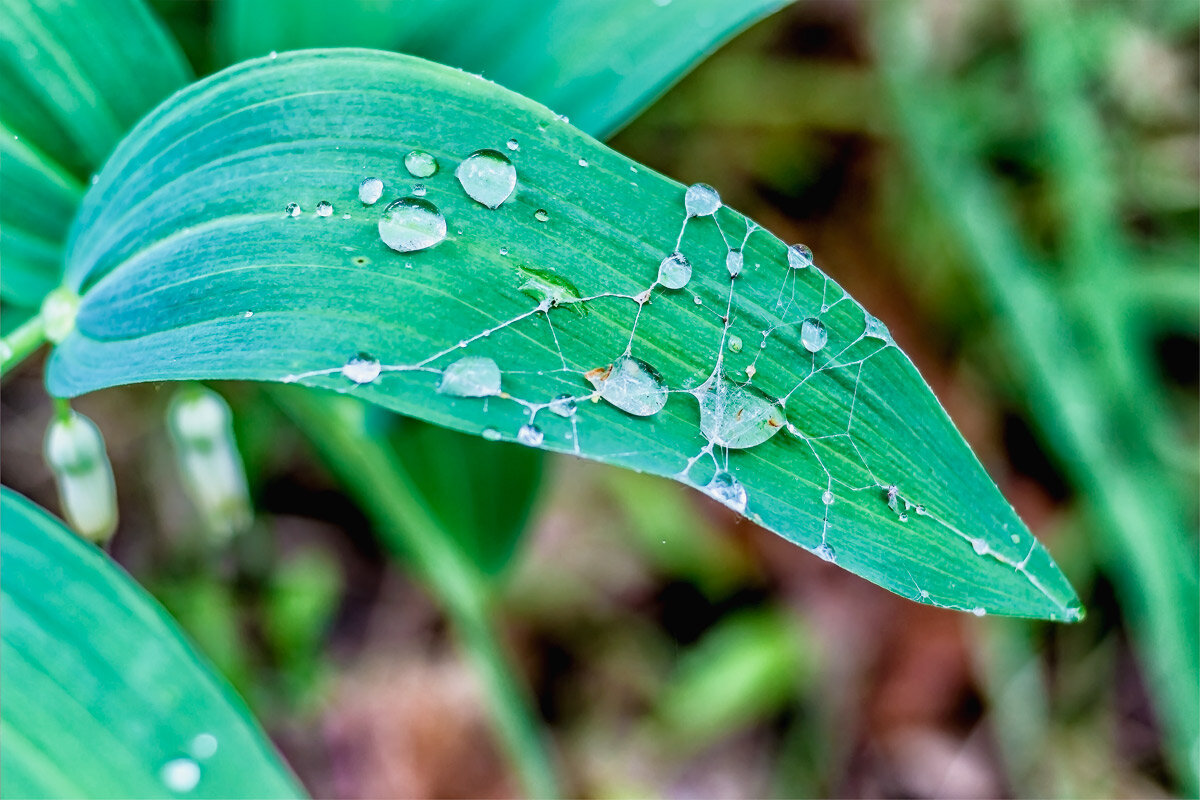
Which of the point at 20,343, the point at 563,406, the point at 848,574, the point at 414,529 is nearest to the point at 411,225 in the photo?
the point at 563,406

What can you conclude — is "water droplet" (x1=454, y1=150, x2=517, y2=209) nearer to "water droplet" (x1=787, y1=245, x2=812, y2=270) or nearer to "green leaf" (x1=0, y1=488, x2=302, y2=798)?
"water droplet" (x1=787, y1=245, x2=812, y2=270)

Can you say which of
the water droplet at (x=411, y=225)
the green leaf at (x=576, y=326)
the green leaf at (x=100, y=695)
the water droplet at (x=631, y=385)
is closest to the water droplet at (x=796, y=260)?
the green leaf at (x=576, y=326)

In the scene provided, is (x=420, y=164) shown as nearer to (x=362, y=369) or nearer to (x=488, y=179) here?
(x=488, y=179)

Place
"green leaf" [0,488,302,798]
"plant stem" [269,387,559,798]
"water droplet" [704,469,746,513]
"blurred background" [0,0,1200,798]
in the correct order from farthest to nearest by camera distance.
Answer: "blurred background" [0,0,1200,798] < "plant stem" [269,387,559,798] < "green leaf" [0,488,302,798] < "water droplet" [704,469,746,513]

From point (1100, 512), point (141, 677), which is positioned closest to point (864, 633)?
point (1100, 512)

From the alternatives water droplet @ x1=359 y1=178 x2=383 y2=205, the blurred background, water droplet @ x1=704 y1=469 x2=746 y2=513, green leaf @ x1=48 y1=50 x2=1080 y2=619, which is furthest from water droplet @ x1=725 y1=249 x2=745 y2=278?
the blurred background

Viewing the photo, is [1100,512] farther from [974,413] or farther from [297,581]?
[297,581]
